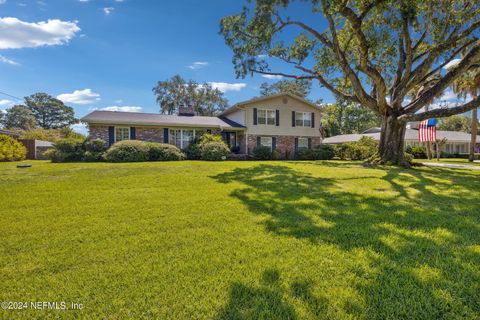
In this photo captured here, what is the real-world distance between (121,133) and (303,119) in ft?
50.7

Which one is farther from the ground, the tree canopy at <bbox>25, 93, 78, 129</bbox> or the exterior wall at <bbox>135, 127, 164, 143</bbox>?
the tree canopy at <bbox>25, 93, 78, 129</bbox>

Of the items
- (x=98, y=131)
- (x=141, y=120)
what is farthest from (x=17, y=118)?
(x=141, y=120)

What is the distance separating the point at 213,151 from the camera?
16.7m

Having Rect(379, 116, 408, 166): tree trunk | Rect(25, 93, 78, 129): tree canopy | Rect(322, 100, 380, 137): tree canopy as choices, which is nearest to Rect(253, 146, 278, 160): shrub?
Rect(379, 116, 408, 166): tree trunk

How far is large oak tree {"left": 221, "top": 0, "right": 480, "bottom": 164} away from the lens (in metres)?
11.4

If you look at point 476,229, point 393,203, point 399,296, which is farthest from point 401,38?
point 399,296

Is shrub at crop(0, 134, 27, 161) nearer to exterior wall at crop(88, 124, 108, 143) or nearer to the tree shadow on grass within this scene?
exterior wall at crop(88, 124, 108, 143)

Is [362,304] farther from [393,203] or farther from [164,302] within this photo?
[393,203]

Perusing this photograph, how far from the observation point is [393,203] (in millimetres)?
5684

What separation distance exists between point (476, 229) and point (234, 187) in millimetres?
5189

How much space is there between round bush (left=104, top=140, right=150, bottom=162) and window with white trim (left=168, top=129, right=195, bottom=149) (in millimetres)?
4018

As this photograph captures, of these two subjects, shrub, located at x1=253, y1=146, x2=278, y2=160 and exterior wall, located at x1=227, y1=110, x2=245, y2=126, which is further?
exterior wall, located at x1=227, y1=110, x2=245, y2=126

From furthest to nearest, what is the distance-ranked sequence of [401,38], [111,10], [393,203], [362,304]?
1. [401,38]
2. [111,10]
3. [393,203]
4. [362,304]

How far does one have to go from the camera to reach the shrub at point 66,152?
1418 cm
